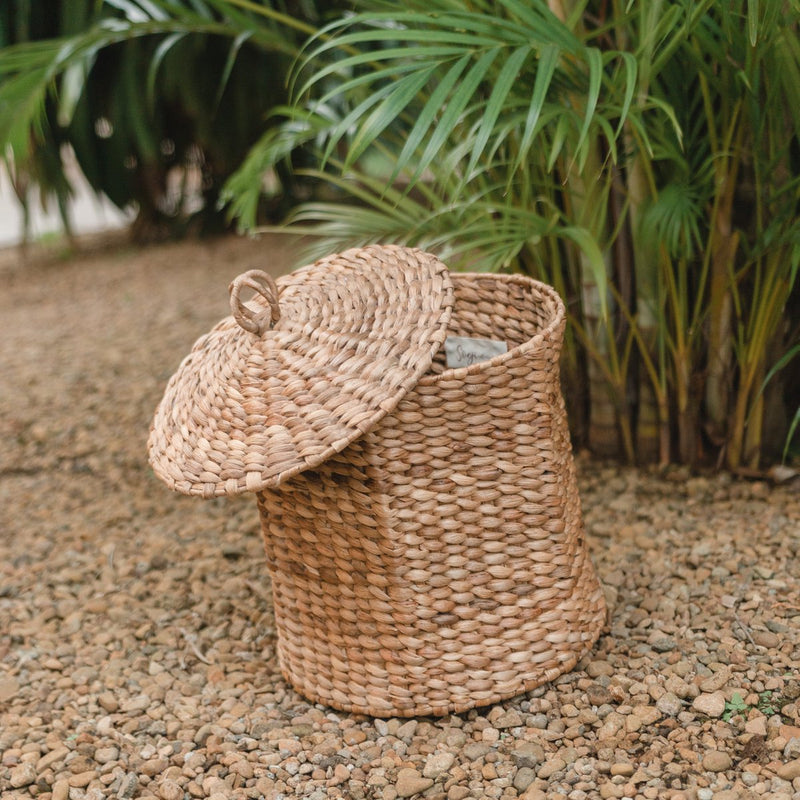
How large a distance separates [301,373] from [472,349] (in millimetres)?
285

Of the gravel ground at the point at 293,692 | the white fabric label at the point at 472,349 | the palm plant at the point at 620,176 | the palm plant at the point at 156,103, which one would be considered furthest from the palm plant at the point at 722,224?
the palm plant at the point at 156,103

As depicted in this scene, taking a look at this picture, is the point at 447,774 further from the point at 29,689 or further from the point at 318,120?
the point at 318,120

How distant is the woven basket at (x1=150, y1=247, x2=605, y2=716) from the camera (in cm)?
113

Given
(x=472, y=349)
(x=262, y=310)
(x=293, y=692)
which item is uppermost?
(x=262, y=310)

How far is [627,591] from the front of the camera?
1.48m

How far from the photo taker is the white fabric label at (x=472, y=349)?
4.39 feet

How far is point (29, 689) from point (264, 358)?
2.12ft

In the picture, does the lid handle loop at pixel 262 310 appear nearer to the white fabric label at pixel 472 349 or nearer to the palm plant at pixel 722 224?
the white fabric label at pixel 472 349

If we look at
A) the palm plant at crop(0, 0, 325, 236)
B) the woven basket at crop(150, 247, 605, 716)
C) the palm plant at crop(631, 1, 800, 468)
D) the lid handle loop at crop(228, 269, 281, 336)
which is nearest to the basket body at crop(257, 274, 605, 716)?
the woven basket at crop(150, 247, 605, 716)

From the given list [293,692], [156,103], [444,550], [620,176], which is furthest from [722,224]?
[156,103]

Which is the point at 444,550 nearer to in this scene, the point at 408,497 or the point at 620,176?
the point at 408,497

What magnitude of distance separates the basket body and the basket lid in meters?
0.05

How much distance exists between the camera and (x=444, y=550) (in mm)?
1195

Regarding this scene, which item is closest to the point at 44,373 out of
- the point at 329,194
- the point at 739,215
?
the point at 329,194
